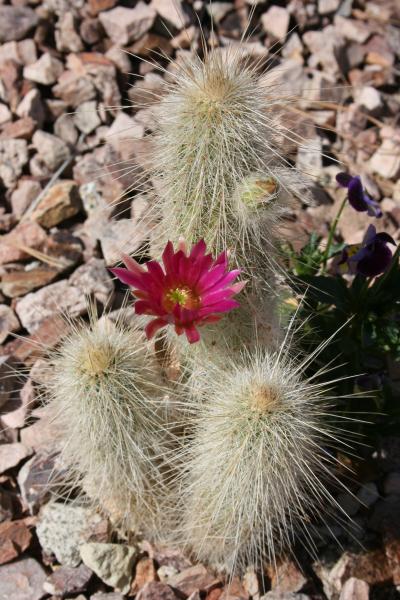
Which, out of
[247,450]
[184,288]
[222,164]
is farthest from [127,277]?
[247,450]

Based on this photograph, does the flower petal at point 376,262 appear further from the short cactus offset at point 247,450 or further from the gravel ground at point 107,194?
the short cactus offset at point 247,450

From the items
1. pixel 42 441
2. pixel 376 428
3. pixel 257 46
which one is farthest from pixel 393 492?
pixel 257 46

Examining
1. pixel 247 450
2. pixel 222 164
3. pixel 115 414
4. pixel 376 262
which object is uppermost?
pixel 222 164

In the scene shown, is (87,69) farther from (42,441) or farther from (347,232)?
(42,441)

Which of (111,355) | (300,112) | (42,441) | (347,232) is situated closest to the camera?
(111,355)

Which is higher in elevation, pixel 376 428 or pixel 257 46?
pixel 257 46

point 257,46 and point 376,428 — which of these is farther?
point 257,46

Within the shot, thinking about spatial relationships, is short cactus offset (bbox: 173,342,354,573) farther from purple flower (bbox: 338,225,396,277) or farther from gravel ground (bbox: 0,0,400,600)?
purple flower (bbox: 338,225,396,277)

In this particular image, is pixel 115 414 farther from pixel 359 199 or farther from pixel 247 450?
pixel 359 199
